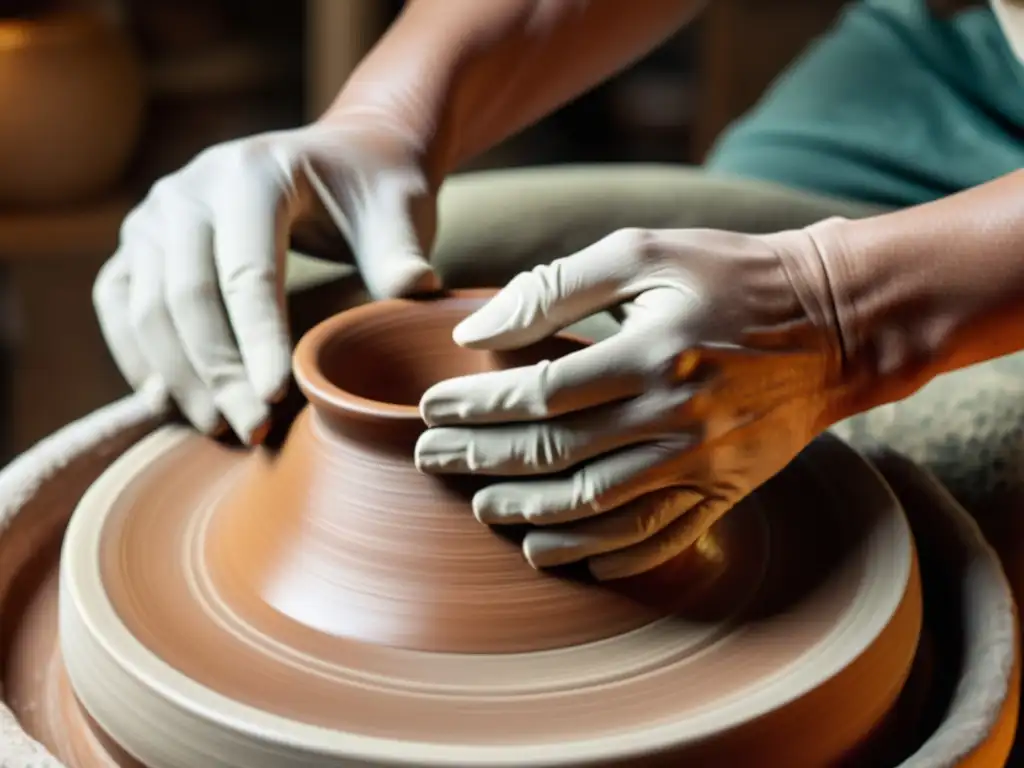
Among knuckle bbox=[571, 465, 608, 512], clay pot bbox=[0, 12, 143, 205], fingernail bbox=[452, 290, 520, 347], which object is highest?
fingernail bbox=[452, 290, 520, 347]

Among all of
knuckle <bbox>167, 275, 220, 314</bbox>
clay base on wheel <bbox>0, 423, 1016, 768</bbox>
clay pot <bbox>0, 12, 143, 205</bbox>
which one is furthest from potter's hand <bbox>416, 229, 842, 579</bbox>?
clay pot <bbox>0, 12, 143, 205</bbox>

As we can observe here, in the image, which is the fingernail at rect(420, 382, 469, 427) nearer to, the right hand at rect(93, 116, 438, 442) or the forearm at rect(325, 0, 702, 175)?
the right hand at rect(93, 116, 438, 442)

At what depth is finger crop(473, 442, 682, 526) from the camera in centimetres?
81

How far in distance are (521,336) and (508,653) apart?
0.66ft

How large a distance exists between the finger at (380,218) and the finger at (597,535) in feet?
0.99

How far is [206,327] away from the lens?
1.05 m

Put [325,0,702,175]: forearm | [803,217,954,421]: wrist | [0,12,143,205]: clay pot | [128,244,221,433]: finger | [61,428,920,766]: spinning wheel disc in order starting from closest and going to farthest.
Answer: [61,428,920,766]: spinning wheel disc
[803,217,954,421]: wrist
[128,244,221,433]: finger
[325,0,702,175]: forearm
[0,12,143,205]: clay pot

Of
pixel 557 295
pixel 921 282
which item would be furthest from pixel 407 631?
pixel 921 282

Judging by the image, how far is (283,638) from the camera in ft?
2.69

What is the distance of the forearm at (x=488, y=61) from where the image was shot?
50.9 inches

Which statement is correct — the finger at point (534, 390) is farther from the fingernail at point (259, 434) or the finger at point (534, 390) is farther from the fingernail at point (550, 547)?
the fingernail at point (259, 434)

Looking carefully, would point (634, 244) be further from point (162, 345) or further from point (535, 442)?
point (162, 345)

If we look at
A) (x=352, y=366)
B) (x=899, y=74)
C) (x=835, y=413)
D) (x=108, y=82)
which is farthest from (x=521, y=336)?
(x=108, y=82)

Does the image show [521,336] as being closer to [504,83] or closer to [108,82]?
[504,83]
